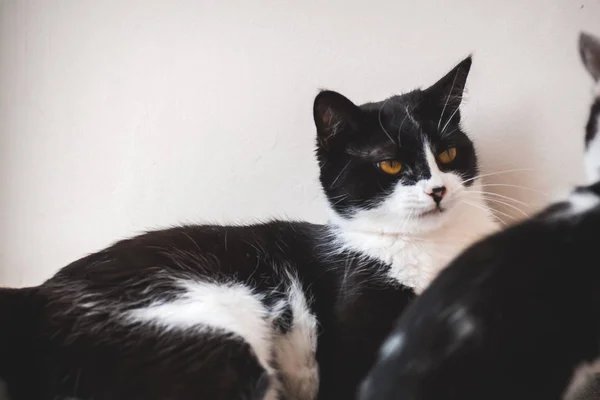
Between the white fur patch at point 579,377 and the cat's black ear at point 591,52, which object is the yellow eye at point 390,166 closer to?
the cat's black ear at point 591,52

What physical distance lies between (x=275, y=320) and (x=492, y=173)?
58cm

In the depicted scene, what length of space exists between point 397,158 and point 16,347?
0.75 m

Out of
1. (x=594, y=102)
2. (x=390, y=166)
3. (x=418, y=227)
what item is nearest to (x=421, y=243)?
(x=418, y=227)

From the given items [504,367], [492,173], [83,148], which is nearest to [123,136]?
[83,148]

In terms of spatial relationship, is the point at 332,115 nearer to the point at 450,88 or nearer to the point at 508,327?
the point at 450,88

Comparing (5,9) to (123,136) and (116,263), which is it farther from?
(116,263)

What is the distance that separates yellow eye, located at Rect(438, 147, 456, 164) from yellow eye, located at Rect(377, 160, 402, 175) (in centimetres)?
9

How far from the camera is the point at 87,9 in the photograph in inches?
58.4

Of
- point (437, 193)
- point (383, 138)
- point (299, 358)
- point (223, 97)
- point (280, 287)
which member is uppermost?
point (223, 97)

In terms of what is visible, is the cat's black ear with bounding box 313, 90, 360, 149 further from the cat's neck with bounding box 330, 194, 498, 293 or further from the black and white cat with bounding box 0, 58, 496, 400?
the cat's neck with bounding box 330, 194, 498, 293

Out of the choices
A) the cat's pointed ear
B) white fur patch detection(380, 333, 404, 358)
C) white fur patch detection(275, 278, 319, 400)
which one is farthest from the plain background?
white fur patch detection(380, 333, 404, 358)

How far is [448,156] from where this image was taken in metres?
1.14

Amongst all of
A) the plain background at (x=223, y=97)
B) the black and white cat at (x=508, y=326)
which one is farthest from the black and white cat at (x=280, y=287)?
the black and white cat at (x=508, y=326)

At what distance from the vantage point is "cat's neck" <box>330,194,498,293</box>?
3.61ft
